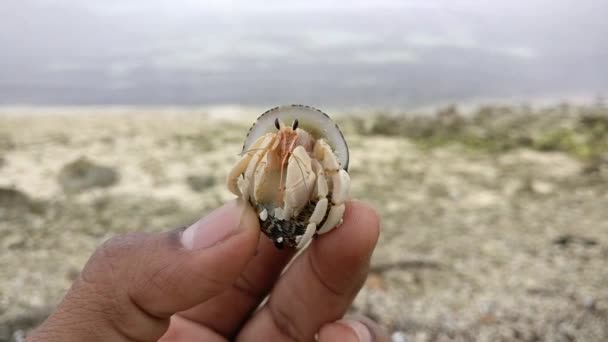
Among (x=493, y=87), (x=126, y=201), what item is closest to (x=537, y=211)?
(x=126, y=201)

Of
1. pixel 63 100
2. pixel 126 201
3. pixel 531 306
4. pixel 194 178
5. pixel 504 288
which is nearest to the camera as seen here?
pixel 531 306

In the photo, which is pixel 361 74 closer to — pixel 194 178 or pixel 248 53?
pixel 248 53

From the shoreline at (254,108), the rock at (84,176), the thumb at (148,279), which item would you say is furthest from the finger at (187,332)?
the shoreline at (254,108)

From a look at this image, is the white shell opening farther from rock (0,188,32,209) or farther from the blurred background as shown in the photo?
rock (0,188,32,209)

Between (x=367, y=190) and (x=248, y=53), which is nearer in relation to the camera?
(x=367, y=190)

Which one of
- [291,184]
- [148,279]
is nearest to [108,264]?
[148,279]

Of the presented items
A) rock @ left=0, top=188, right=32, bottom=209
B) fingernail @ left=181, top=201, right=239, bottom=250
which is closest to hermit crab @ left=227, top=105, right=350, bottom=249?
fingernail @ left=181, top=201, right=239, bottom=250

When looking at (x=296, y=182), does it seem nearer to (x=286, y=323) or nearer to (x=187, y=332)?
(x=286, y=323)
